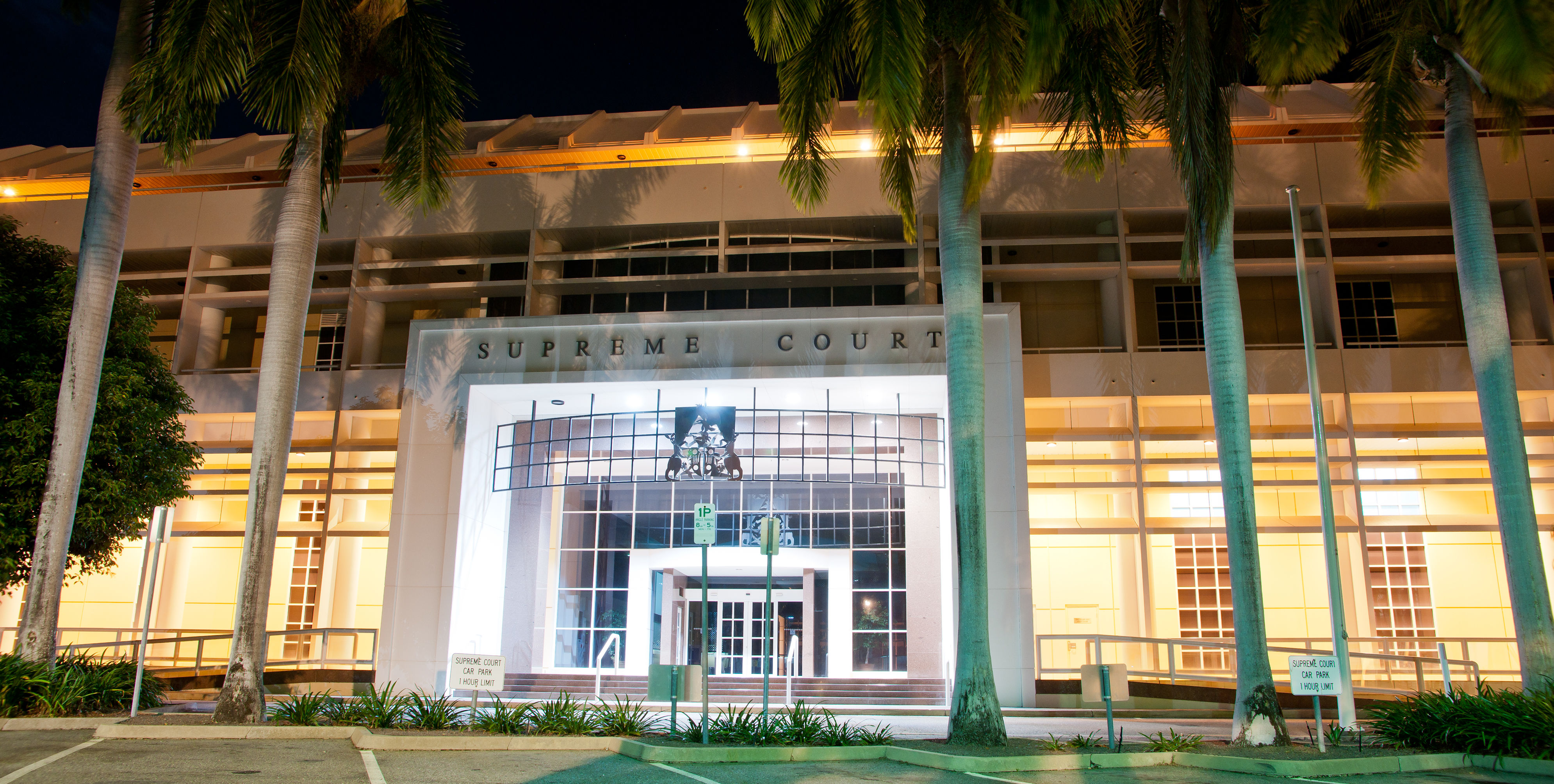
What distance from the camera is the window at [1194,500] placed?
24.3 m

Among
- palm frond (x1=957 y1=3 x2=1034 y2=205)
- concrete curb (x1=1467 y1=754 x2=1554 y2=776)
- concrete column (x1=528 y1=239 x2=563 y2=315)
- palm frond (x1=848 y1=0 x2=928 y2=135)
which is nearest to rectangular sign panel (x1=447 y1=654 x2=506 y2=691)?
palm frond (x1=848 y1=0 x2=928 y2=135)

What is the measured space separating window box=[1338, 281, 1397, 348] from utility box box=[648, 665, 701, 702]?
20.4 meters

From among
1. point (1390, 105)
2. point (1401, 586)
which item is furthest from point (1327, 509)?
point (1401, 586)

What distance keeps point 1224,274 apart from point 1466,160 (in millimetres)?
4999

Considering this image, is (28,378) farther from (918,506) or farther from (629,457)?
(918,506)

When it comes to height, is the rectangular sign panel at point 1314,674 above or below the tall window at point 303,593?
below

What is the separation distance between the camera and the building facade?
21.9m

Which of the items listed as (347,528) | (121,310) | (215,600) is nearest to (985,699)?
(121,310)

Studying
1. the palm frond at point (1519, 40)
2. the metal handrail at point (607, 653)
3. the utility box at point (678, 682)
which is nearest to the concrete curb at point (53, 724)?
the utility box at point (678, 682)

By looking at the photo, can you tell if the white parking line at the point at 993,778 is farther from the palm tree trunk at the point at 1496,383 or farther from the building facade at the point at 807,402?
the building facade at the point at 807,402

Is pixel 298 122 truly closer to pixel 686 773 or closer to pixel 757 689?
pixel 686 773

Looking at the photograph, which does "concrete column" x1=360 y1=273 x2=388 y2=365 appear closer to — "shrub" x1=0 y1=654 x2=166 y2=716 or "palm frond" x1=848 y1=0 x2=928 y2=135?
"shrub" x1=0 y1=654 x2=166 y2=716

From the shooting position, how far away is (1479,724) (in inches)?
Answer: 470

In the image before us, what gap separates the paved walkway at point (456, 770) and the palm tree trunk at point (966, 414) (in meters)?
1.38
